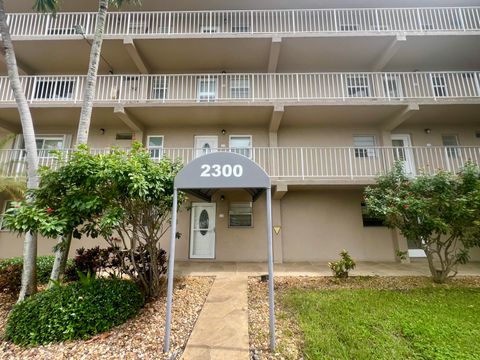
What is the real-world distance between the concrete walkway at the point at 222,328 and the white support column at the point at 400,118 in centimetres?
874

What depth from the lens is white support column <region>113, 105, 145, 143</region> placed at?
8.59m

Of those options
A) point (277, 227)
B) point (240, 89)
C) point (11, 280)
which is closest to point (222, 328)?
point (277, 227)

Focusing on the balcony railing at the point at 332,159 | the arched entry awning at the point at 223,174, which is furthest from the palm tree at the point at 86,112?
the balcony railing at the point at 332,159

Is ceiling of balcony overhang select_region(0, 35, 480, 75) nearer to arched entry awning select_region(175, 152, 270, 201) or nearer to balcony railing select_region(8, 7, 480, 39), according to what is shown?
balcony railing select_region(8, 7, 480, 39)

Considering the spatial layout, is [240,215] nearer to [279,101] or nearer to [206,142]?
[206,142]

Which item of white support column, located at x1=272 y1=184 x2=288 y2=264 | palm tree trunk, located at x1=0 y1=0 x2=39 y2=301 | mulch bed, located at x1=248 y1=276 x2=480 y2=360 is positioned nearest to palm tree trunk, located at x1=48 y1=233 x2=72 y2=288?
palm tree trunk, located at x1=0 y1=0 x2=39 y2=301

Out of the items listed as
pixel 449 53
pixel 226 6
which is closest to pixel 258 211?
pixel 226 6

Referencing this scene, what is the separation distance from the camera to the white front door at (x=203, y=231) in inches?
359

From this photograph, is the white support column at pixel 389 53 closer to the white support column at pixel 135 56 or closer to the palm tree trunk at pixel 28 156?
the white support column at pixel 135 56

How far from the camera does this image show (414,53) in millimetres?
9703

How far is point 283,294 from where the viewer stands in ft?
→ 17.7

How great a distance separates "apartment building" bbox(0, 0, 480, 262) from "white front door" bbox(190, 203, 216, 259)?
0.18ft

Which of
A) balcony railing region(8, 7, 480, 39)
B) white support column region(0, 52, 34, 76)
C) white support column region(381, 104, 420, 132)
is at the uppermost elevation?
balcony railing region(8, 7, 480, 39)

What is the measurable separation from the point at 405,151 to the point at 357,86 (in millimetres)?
3584
